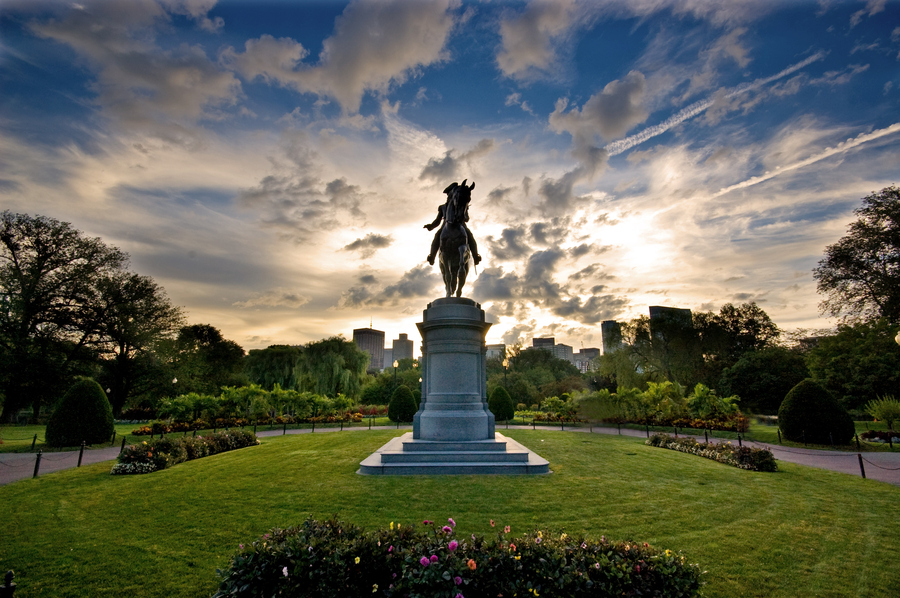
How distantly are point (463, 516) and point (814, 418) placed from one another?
67.6 feet

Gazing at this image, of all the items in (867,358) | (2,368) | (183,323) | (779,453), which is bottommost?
(779,453)

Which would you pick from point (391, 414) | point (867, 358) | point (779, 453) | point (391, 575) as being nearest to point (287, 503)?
point (391, 575)

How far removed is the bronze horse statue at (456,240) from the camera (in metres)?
14.0

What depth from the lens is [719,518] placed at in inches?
287

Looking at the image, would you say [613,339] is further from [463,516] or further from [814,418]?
[463,516]

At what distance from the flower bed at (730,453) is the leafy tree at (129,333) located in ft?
136

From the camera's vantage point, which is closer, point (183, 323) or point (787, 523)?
point (787, 523)

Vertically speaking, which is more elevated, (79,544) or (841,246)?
(841,246)

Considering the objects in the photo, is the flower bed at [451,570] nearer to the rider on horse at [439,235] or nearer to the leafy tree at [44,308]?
the rider on horse at [439,235]

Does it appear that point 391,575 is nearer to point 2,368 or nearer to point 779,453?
point 779,453

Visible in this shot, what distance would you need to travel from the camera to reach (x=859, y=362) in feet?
91.5

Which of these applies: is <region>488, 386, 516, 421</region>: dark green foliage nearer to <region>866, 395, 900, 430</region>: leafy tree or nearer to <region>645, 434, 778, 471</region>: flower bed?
<region>645, 434, 778, 471</region>: flower bed

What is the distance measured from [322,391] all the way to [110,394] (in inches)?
793

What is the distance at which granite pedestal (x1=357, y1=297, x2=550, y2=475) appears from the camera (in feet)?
33.4
